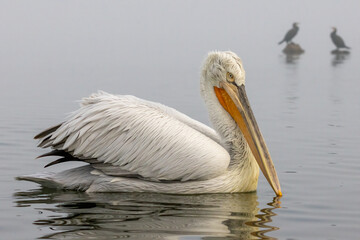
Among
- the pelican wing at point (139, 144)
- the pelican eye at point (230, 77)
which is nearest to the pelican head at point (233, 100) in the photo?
the pelican eye at point (230, 77)

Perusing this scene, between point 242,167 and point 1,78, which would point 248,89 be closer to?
point 1,78

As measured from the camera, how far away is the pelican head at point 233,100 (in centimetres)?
626

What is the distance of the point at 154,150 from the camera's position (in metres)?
6.11

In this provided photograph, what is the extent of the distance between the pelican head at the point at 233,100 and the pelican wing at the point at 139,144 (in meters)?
0.28

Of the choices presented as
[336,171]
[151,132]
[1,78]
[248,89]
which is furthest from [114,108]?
[1,78]

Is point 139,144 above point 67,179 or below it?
above

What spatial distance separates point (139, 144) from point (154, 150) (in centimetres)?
13

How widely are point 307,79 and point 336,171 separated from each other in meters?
14.0

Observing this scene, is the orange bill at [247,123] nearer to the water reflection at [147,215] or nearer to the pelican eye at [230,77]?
the pelican eye at [230,77]

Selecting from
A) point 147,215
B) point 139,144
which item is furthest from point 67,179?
point 147,215

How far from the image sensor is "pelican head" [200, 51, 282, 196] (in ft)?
20.5

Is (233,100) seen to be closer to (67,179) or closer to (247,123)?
(247,123)

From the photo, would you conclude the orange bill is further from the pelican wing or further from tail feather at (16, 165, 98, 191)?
tail feather at (16, 165, 98, 191)

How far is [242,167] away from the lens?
20.5 feet
